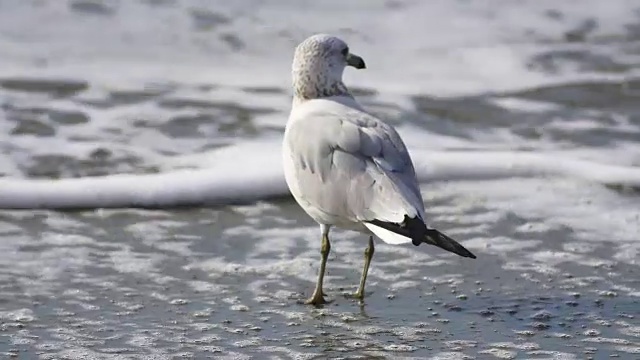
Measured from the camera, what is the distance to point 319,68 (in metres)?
4.86

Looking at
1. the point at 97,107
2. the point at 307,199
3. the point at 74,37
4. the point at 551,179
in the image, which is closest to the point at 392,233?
the point at 307,199

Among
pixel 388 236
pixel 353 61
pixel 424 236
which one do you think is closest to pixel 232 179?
pixel 353 61

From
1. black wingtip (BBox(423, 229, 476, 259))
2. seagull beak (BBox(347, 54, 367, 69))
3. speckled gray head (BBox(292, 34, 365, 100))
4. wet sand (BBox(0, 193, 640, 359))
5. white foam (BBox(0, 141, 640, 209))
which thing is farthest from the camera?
white foam (BBox(0, 141, 640, 209))

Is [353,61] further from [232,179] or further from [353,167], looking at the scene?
[232,179]

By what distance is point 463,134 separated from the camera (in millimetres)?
6855

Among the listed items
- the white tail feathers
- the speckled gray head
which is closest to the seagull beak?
the speckled gray head

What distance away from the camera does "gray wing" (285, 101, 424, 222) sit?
13.3 ft

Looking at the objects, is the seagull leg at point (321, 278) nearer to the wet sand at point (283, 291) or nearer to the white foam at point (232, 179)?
the wet sand at point (283, 291)

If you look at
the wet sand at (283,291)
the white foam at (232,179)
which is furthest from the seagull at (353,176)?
the white foam at (232,179)

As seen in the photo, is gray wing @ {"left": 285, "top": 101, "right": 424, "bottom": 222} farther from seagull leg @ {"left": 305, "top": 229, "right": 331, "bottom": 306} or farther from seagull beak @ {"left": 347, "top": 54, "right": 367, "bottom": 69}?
seagull beak @ {"left": 347, "top": 54, "right": 367, "bottom": 69}

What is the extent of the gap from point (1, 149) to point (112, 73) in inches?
71.9

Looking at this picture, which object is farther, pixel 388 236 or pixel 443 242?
pixel 388 236

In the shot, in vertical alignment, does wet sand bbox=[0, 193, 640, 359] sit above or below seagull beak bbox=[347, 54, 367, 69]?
below

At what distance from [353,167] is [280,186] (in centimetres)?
160
